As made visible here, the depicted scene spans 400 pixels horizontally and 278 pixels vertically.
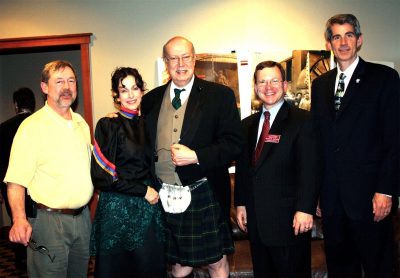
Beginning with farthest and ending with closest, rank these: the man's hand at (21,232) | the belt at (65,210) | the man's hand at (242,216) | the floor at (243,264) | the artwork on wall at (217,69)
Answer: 1. the artwork on wall at (217,69)
2. the floor at (243,264)
3. the man's hand at (242,216)
4. the belt at (65,210)
5. the man's hand at (21,232)

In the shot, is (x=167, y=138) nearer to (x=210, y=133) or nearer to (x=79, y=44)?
(x=210, y=133)

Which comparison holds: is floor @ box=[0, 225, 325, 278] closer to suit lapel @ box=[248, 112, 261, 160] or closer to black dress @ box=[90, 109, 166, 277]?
black dress @ box=[90, 109, 166, 277]

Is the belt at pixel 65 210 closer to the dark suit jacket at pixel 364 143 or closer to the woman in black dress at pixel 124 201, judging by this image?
the woman in black dress at pixel 124 201

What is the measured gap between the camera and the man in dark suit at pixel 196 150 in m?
2.10

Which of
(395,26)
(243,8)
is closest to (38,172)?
(243,8)

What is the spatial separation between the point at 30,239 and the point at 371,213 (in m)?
1.84

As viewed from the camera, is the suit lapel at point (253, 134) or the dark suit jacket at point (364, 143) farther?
the suit lapel at point (253, 134)

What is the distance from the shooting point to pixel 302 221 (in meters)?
2.00

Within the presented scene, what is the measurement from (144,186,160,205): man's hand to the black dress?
2 cm

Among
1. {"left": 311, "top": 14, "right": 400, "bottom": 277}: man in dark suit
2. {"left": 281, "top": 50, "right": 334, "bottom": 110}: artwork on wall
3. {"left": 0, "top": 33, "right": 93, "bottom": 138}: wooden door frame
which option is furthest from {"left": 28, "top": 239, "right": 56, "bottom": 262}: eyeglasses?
{"left": 281, "top": 50, "right": 334, "bottom": 110}: artwork on wall

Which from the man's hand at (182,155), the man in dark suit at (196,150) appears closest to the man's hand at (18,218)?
the man in dark suit at (196,150)

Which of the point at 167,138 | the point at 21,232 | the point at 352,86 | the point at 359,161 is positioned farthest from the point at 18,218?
the point at 352,86

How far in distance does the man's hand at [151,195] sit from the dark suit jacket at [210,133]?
0.59ft

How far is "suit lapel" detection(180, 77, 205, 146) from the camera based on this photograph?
210 centimetres
